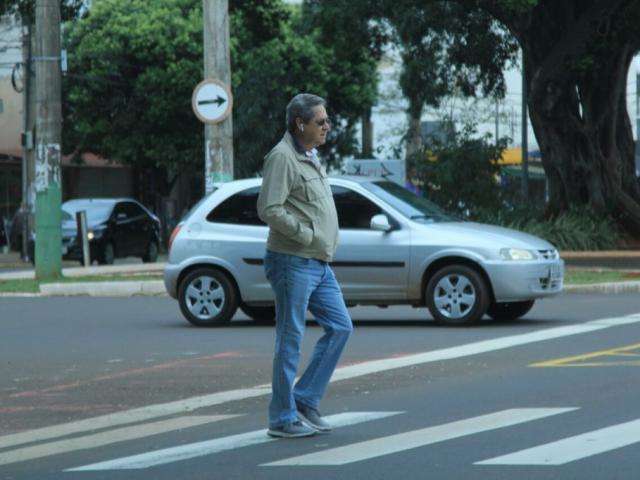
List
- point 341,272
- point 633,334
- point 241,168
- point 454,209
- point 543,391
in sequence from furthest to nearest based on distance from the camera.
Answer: point 241,168
point 454,209
point 341,272
point 633,334
point 543,391

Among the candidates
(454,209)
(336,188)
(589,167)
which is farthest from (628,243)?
(336,188)

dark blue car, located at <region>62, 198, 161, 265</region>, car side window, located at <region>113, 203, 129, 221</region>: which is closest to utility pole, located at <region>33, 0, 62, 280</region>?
dark blue car, located at <region>62, 198, 161, 265</region>

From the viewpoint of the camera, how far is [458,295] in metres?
16.0

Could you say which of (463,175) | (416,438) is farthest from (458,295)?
(463,175)

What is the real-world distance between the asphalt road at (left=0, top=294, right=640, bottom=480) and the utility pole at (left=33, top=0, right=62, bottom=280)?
7.14 m

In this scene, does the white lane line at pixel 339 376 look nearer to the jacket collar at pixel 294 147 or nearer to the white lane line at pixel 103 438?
the white lane line at pixel 103 438

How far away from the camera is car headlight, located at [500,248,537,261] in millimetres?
15938

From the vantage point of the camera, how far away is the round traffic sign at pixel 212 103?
73.4 ft

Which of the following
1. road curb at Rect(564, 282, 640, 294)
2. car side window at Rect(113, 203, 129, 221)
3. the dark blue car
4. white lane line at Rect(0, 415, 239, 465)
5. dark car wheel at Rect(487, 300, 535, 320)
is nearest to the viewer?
white lane line at Rect(0, 415, 239, 465)

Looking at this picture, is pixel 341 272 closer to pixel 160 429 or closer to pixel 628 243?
pixel 160 429

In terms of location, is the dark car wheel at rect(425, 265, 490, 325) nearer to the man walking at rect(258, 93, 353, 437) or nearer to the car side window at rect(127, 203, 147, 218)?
the man walking at rect(258, 93, 353, 437)

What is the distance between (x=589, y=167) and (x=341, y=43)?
5831 mm

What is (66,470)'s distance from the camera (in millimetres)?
→ 7984

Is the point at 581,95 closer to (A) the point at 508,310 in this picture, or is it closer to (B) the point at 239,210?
(A) the point at 508,310
